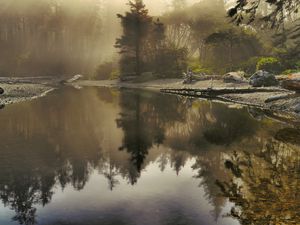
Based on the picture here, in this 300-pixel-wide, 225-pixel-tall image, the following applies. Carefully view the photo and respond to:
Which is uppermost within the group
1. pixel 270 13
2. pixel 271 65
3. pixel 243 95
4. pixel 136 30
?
pixel 136 30

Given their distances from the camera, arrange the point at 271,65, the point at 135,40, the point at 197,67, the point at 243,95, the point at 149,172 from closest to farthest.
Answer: the point at 149,172
the point at 243,95
the point at 271,65
the point at 135,40
the point at 197,67

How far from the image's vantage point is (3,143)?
18094 mm

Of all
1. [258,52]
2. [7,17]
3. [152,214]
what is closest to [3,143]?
[152,214]

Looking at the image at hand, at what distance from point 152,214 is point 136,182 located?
2.78 metres

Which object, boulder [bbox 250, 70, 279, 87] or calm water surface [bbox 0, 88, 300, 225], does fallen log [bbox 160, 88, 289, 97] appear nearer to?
boulder [bbox 250, 70, 279, 87]

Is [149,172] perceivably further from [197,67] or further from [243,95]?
[197,67]

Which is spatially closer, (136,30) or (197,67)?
(136,30)

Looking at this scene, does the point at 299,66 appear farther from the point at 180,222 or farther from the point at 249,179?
the point at 180,222

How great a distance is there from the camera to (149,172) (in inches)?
530

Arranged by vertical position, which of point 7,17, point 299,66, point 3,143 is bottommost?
point 3,143

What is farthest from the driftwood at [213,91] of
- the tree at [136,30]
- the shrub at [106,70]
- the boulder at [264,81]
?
the shrub at [106,70]

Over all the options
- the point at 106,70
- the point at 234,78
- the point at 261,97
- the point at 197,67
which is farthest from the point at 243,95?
the point at 106,70

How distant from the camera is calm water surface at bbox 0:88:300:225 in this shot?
31.7 feet

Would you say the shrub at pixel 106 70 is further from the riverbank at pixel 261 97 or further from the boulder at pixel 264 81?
the boulder at pixel 264 81
